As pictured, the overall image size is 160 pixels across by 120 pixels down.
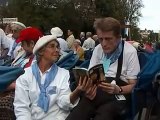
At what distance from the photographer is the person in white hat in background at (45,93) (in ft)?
14.4

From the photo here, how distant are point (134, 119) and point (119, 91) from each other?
32 cm

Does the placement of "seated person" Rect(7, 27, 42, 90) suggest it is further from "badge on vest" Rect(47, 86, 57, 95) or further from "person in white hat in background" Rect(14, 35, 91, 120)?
Result: "badge on vest" Rect(47, 86, 57, 95)

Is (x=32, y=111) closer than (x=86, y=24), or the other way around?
(x=32, y=111)

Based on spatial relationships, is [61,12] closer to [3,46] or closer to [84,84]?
[3,46]

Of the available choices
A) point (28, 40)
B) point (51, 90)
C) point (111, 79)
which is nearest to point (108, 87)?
point (111, 79)

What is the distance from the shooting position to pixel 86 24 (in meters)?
51.2

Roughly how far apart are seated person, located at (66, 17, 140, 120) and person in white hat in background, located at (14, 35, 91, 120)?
160 mm

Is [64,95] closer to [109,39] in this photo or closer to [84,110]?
[84,110]

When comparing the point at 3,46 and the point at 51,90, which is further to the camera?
the point at 3,46

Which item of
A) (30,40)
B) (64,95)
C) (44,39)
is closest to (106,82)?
(64,95)

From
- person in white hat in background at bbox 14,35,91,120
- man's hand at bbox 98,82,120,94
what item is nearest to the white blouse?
person in white hat in background at bbox 14,35,91,120

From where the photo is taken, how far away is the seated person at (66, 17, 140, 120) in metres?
4.26

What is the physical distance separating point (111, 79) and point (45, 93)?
0.71m

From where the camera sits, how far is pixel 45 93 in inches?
174
